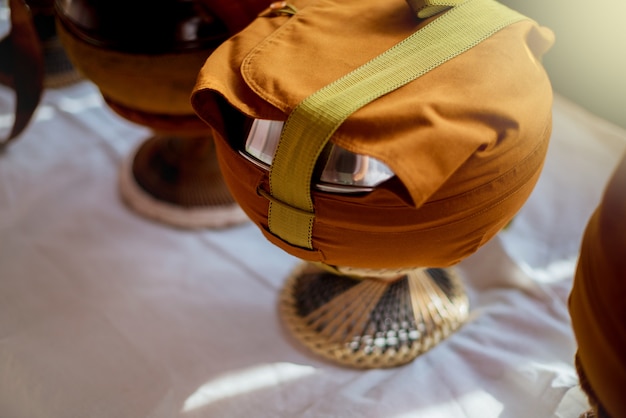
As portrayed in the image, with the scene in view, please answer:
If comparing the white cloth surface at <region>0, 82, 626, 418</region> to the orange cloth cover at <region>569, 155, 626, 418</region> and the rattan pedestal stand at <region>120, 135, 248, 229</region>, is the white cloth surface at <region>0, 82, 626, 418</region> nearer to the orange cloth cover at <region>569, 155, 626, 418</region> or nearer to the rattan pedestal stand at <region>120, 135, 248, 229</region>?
the rattan pedestal stand at <region>120, 135, 248, 229</region>

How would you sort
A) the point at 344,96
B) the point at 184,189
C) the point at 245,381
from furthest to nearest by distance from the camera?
the point at 184,189 → the point at 245,381 → the point at 344,96

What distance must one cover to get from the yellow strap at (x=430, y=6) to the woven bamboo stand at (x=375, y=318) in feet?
1.05

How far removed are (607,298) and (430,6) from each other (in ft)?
1.22

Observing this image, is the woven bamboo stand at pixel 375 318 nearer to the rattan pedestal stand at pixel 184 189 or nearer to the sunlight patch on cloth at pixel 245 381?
the sunlight patch on cloth at pixel 245 381

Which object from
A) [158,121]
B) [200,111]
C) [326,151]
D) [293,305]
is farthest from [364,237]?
[158,121]

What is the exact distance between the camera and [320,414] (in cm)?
81

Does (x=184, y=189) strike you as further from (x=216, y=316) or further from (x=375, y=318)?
(x=375, y=318)

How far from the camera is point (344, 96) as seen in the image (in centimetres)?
60

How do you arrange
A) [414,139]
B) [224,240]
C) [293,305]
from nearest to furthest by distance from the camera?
[414,139]
[293,305]
[224,240]

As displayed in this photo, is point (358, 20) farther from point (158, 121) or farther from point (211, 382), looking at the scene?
point (211, 382)

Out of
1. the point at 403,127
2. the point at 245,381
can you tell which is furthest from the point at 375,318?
the point at 403,127

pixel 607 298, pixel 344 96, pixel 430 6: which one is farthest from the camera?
pixel 430 6

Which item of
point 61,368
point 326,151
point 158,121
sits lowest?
point 61,368

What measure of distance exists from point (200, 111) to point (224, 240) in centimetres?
43
